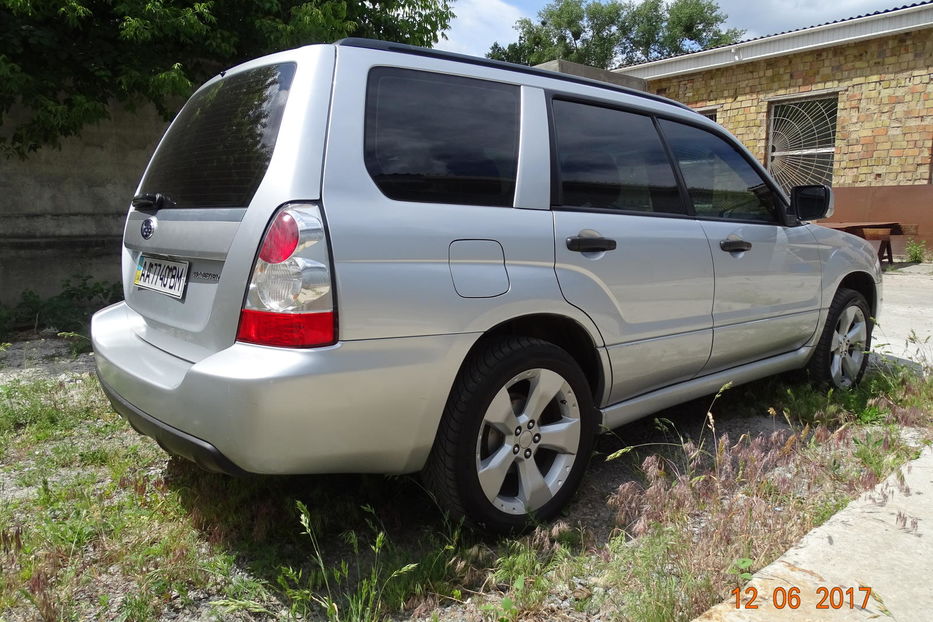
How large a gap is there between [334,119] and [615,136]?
138 cm

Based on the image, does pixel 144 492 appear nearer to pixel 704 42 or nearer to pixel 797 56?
pixel 797 56

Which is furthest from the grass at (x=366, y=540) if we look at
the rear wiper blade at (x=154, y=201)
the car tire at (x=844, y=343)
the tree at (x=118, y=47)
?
the tree at (x=118, y=47)

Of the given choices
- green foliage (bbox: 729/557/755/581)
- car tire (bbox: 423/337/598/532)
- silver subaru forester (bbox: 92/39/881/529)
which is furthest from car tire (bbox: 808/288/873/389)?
green foliage (bbox: 729/557/755/581)

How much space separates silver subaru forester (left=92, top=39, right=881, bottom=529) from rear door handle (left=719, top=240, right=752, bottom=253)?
4cm

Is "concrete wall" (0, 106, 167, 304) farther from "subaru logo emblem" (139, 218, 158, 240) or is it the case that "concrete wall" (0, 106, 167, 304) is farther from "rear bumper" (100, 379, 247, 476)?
"rear bumper" (100, 379, 247, 476)

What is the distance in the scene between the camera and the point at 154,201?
250 cm

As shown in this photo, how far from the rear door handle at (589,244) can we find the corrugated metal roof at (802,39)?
12099 mm

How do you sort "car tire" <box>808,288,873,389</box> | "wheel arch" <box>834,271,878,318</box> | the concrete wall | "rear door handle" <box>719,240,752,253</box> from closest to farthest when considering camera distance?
"rear door handle" <box>719,240,752,253</box>
"car tire" <box>808,288,873,389</box>
"wheel arch" <box>834,271,878,318</box>
the concrete wall

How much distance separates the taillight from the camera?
75.4 inches

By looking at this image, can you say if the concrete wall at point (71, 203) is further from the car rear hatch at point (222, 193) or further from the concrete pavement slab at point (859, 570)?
the concrete pavement slab at point (859, 570)

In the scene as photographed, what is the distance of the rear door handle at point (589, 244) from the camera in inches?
98.9

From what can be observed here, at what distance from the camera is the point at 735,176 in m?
3.54

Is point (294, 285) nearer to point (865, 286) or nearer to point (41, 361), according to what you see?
point (41, 361)

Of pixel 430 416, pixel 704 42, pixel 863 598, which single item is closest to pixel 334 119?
pixel 430 416
